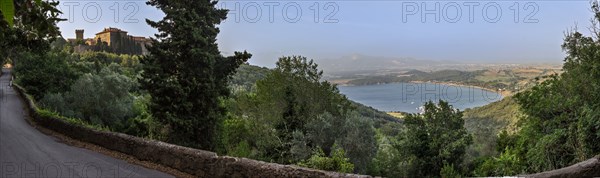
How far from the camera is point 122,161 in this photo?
40.9 feet

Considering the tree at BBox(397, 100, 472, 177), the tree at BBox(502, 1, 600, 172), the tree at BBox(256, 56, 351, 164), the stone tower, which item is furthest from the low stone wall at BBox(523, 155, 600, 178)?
the stone tower

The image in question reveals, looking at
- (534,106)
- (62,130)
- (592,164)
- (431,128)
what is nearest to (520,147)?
(534,106)

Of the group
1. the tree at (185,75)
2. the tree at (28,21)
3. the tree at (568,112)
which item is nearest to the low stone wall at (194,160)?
the tree at (28,21)

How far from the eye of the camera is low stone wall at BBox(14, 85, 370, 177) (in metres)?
8.79

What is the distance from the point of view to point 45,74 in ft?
141

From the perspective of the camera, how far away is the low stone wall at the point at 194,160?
28.8 ft

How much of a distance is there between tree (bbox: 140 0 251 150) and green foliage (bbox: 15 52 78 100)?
76.2 feet

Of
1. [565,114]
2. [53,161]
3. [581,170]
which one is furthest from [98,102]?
[581,170]

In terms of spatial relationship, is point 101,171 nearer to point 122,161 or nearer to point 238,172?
point 122,161

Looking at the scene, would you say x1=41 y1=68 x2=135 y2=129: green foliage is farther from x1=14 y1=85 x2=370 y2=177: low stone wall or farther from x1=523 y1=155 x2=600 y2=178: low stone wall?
x1=523 y1=155 x2=600 y2=178: low stone wall

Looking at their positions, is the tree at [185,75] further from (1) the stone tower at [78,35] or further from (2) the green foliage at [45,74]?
(1) the stone tower at [78,35]

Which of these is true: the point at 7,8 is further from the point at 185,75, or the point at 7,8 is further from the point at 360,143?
the point at 360,143

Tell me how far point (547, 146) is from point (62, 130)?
19279 millimetres

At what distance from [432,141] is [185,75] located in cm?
1835
